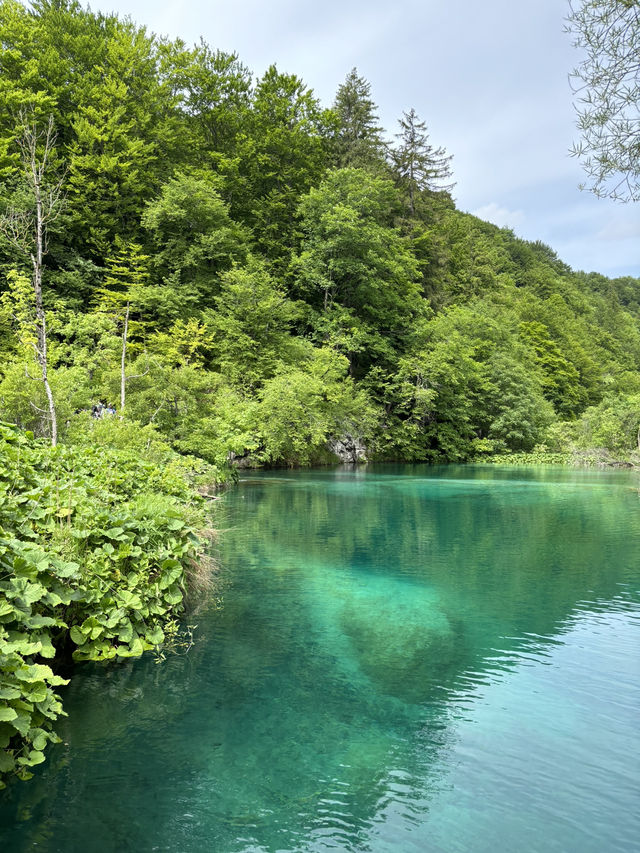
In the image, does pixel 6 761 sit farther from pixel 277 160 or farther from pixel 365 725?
pixel 277 160

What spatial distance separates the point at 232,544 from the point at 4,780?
6.96 m

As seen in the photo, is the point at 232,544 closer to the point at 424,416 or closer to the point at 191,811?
the point at 191,811

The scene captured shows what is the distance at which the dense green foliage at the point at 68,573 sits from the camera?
3.29 metres

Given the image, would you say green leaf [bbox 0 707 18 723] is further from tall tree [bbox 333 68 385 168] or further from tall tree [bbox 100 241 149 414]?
tall tree [bbox 333 68 385 168]

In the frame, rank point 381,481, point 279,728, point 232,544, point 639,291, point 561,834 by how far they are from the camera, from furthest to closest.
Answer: point 639,291, point 381,481, point 232,544, point 279,728, point 561,834

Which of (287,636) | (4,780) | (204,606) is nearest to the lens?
(4,780)

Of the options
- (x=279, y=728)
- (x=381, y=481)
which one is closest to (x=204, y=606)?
(x=279, y=728)

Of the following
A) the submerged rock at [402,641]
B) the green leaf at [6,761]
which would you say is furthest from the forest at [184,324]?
the submerged rock at [402,641]

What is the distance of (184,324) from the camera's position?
22.4 m

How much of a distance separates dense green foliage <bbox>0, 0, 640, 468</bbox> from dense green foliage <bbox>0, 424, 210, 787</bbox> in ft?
22.4

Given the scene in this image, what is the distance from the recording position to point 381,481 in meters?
22.7

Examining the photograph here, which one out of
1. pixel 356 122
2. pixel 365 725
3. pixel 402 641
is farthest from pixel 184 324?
pixel 356 122

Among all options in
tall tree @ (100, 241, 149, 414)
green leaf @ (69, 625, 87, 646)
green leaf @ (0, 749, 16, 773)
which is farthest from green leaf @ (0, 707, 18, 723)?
tall tree @ (100, 241, 149, 414)

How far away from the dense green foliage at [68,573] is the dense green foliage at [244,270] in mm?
6824
